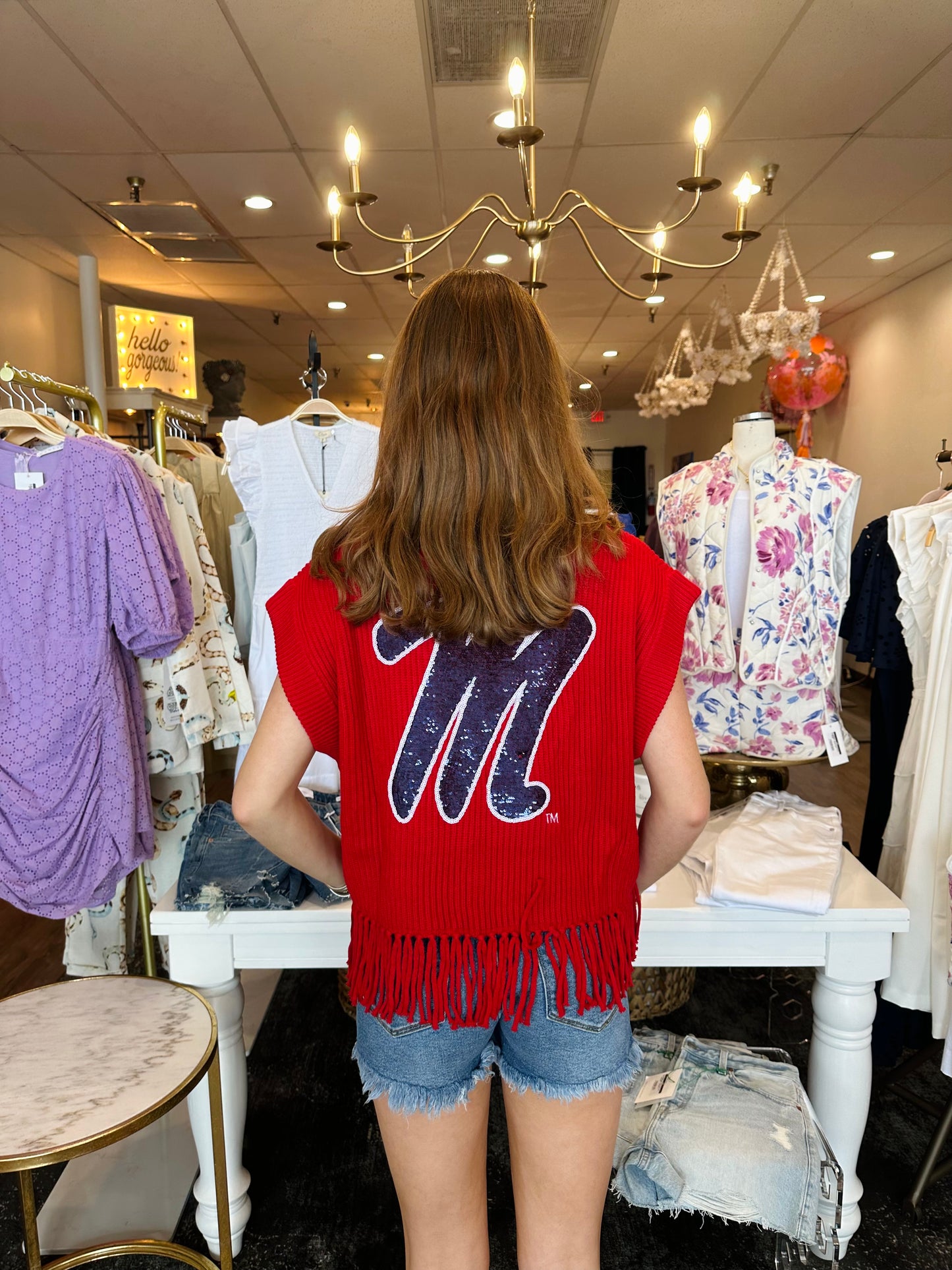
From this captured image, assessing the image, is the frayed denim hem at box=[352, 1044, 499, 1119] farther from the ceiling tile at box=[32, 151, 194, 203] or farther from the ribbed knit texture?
the ceiling tile at box=[32, 151, 194, 203]

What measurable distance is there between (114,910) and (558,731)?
6.25 ft

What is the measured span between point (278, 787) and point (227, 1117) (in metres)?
0.98

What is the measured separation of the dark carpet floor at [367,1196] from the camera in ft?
5.41

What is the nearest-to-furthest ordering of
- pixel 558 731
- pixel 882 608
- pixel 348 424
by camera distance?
pixel 558 731
pixel 348 424
pixel 882 608

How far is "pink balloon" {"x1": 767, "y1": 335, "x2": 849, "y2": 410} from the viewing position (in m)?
6.51

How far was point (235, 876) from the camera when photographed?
1.61m

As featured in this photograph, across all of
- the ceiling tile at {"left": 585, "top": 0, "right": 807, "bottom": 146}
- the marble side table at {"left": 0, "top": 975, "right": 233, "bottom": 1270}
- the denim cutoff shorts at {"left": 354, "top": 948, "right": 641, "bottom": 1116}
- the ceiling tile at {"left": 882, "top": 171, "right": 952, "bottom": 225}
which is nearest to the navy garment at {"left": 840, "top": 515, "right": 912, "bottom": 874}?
the denim cutoff shorts at {"left": 354, "top": 948, "right": 641, "bottom": 1116}

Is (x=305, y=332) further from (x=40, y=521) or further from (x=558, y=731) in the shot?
(x=558, y=731)

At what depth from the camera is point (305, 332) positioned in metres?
7.47

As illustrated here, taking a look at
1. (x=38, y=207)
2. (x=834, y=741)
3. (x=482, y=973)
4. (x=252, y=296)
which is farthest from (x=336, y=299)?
(x=482, y=973)

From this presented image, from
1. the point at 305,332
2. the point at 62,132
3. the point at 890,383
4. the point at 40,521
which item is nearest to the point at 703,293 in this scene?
the point at 890,383

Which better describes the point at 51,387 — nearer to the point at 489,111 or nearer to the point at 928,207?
the point at 489,111

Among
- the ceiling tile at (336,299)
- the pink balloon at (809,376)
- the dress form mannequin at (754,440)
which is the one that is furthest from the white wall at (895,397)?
the dress form mannequin at (754,440)

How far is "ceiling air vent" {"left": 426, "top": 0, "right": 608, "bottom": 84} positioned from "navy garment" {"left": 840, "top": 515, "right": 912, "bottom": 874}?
1.92 metres
